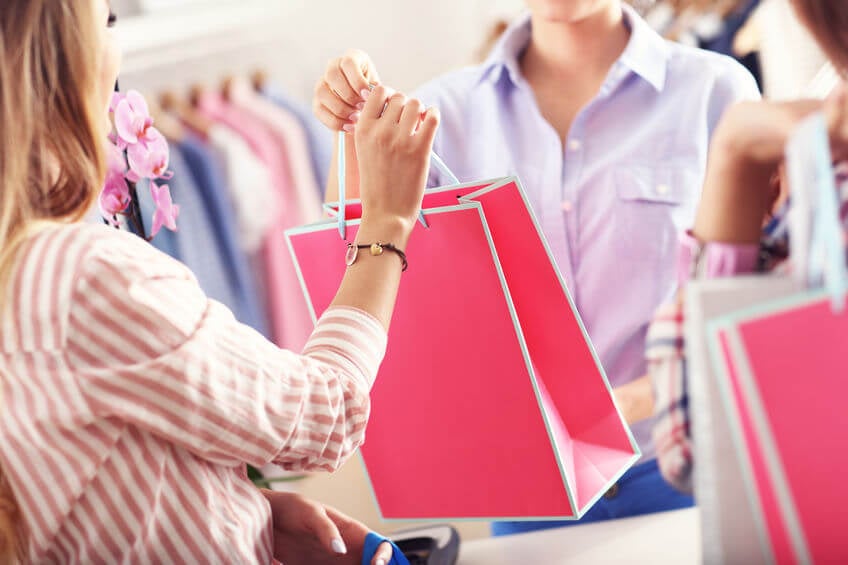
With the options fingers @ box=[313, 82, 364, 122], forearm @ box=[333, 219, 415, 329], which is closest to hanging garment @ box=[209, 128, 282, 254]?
fingers @ box=[313, 82, 364, 122]

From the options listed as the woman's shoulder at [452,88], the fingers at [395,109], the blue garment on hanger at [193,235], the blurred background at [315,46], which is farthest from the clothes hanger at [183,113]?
the fingers at [395,109]

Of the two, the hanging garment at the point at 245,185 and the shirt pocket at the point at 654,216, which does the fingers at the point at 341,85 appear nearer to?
the shirt pocket at the point at 654,216

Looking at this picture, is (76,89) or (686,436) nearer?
(686,436)

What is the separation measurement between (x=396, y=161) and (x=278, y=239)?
1385 millimetres

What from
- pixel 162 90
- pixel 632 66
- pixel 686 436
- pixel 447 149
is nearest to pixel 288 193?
pixel 162 90

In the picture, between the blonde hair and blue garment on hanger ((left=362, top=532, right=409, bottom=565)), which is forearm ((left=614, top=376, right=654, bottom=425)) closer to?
blue garment on hanger ((left=362, top=532, right=409, bottom=565))

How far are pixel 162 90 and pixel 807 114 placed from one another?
1803 millimetres

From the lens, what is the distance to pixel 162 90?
2.03 metres

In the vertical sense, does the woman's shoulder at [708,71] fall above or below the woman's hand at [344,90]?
below

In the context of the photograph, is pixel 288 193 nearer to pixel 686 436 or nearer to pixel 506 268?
pixel 506 268

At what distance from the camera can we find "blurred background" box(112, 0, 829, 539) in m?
1.55

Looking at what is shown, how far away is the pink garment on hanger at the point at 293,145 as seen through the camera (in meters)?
2.08

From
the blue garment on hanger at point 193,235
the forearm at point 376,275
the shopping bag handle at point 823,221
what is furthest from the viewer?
the blue garment on hanger at point 193,235

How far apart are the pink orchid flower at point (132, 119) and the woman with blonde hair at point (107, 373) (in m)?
0.16
